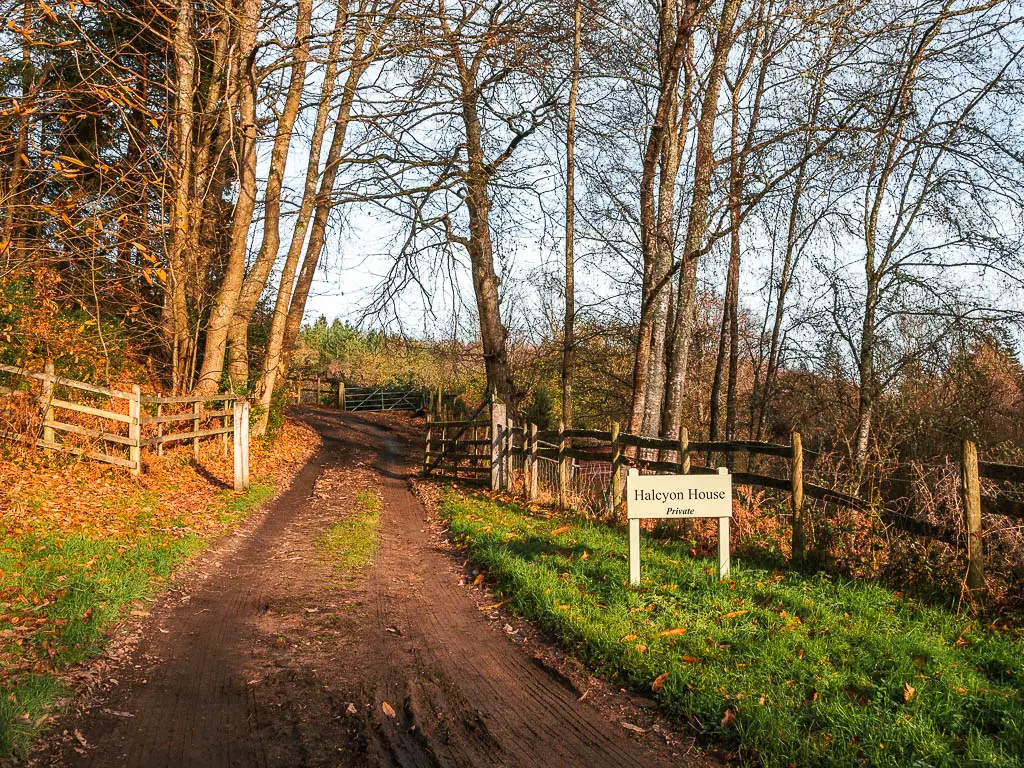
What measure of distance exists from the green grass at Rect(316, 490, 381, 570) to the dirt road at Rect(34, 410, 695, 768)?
480mm

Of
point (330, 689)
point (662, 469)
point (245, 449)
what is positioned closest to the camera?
point (330, 689)

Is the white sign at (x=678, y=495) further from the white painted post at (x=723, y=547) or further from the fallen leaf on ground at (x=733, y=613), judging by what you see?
the fallen leaf on ground at (x=733, y=613)

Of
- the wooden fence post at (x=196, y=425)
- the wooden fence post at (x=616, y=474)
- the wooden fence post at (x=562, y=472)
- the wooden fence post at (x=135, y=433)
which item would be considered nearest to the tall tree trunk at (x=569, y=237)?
the wooden fence post at (x=562, y=472)

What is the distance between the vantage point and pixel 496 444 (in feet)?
50.9

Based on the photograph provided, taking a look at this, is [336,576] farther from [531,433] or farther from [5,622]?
[531,433]

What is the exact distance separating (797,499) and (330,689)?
5.39 metres

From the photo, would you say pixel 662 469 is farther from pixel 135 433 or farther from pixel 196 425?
pixel 196 425

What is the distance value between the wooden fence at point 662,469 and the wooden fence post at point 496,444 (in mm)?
22

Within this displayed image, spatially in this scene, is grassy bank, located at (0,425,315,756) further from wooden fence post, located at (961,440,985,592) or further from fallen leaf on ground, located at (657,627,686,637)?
wooden fence post, located at (961,440,985,592)

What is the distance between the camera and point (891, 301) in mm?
16641

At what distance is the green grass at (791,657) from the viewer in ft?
13.4

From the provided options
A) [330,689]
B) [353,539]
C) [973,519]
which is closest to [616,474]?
[353,539]

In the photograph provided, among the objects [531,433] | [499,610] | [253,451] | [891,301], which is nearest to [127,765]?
[499,610]

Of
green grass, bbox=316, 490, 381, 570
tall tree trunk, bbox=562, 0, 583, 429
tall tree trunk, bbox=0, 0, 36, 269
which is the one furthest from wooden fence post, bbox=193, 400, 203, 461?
tall tree trunk, bbox=562, 0, 583, 429
